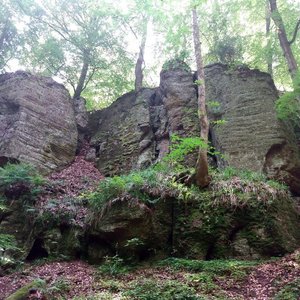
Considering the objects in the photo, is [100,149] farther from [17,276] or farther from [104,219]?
[17,276]

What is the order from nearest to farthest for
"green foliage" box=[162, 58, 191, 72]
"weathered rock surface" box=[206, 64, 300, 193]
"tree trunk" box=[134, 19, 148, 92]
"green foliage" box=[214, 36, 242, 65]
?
"weathered rock surface" box=[206, 64, 300, 193] < "green foliage" box=[162, 58, 191, 72] < "green foliage" box=[214, 36, 242, 65] < "tree trunk" box=[134, 19, 148, 92]

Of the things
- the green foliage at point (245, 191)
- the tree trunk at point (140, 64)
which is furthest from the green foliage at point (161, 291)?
the tree trunk at point (140, 64)

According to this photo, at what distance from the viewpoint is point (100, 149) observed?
15273 mm

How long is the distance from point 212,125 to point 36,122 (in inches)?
292

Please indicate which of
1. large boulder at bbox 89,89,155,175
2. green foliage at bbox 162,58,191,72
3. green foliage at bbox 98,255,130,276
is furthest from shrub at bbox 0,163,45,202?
green foliage at bbox 162,58,191,72

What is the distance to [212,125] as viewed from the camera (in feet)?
43.1

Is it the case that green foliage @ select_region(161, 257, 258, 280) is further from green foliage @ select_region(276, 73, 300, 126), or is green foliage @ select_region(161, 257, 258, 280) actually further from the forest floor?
green foliage @ select_region(276, 73, 300, 126)

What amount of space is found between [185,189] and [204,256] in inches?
70.3

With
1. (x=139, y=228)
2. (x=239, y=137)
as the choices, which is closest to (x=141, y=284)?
(x=139, y=228)

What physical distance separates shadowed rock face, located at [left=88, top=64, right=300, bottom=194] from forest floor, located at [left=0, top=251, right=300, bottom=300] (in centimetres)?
477

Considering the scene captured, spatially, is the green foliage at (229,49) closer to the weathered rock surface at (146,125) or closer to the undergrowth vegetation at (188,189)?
the weathered rock surface at (146,125)

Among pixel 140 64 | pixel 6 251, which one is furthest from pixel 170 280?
pixel 140 64

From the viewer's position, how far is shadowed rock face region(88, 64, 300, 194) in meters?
11.7

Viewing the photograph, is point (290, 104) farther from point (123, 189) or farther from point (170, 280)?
point (170, 280)
